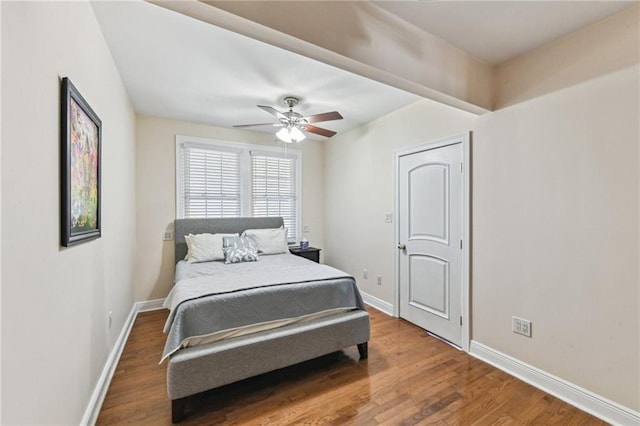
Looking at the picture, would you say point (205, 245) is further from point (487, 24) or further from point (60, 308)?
point (487, 24)

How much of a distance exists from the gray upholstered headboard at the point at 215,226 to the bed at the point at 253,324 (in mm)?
1173

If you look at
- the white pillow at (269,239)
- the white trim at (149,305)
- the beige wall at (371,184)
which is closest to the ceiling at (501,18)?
the beige wall at (371,184)

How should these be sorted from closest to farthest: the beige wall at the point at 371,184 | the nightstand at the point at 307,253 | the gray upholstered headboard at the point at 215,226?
the beige wall at the point at 371,184 → the gray upholstered headboard at the point at 215,226 → the nightstand at the point at 307,253

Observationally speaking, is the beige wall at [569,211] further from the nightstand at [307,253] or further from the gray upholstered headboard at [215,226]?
the gray upholstered headboard at [215,226]

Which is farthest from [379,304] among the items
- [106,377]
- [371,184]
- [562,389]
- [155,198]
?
[155,198]

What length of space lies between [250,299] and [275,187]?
2.75 meters

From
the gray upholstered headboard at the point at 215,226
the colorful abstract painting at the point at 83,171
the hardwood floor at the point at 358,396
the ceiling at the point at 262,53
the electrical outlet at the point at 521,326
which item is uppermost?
the ceiling at the point at 262,53

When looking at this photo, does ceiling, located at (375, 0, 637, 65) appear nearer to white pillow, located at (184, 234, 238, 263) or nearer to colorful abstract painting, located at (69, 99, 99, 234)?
colorful abstract painting, located at (69, 99, 99, 234)

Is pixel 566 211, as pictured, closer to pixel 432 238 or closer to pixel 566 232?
pixel 566 232

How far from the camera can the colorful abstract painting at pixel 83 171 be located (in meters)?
1.38

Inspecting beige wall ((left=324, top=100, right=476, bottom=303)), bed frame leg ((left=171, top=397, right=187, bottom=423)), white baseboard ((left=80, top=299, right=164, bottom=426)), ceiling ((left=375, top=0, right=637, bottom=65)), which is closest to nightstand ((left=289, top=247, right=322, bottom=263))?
beige wall ((left=324, top=100, right=476, bottom=303))

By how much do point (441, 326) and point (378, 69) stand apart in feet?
8.33

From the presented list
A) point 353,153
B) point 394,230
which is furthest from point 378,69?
point 353,153

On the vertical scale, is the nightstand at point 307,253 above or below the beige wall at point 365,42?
below
